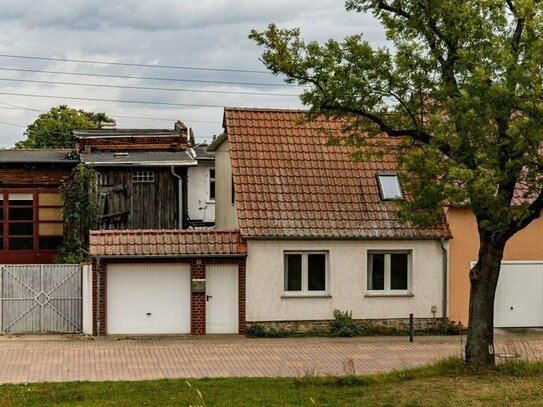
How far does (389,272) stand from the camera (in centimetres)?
2577

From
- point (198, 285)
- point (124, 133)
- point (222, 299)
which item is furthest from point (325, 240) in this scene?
point (124, 133)

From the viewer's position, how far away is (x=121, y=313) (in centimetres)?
2397

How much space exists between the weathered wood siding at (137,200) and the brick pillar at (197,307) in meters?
7.77

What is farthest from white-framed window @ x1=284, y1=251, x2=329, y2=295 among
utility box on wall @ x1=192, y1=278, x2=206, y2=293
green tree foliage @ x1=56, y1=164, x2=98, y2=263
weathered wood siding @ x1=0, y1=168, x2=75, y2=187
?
weathered wood siding @ x1=0, y1=168, x2=75, y2=187

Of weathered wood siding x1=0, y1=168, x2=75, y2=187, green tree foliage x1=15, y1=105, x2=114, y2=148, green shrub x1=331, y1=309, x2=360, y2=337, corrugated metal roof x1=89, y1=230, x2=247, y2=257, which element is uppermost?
green tree foliage x1=15, y1=105, x2=114, y2=148

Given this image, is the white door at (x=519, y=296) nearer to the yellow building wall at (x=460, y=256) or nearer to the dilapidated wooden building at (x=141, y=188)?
the yellow building wall at (x=460, y=256)

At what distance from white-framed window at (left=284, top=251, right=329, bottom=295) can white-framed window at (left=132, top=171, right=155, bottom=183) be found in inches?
333

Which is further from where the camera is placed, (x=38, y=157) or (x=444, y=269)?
(x=38, y=157)

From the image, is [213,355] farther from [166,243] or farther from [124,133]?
[124,133]

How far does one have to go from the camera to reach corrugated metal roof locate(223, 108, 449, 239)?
2497 cm

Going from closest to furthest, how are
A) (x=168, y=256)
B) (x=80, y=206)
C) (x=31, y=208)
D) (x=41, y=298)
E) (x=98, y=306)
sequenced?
(x=98, y=306), (x=168, y=256), (x=41, y=298), (x=80, y=206), (x=31, y=208)

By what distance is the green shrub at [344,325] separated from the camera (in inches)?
969

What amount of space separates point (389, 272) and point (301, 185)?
351 cm

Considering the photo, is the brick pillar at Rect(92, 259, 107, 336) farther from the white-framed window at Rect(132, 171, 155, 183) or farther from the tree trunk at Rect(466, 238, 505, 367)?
the tree trunk at Rect(466, 238, 505, 367)
